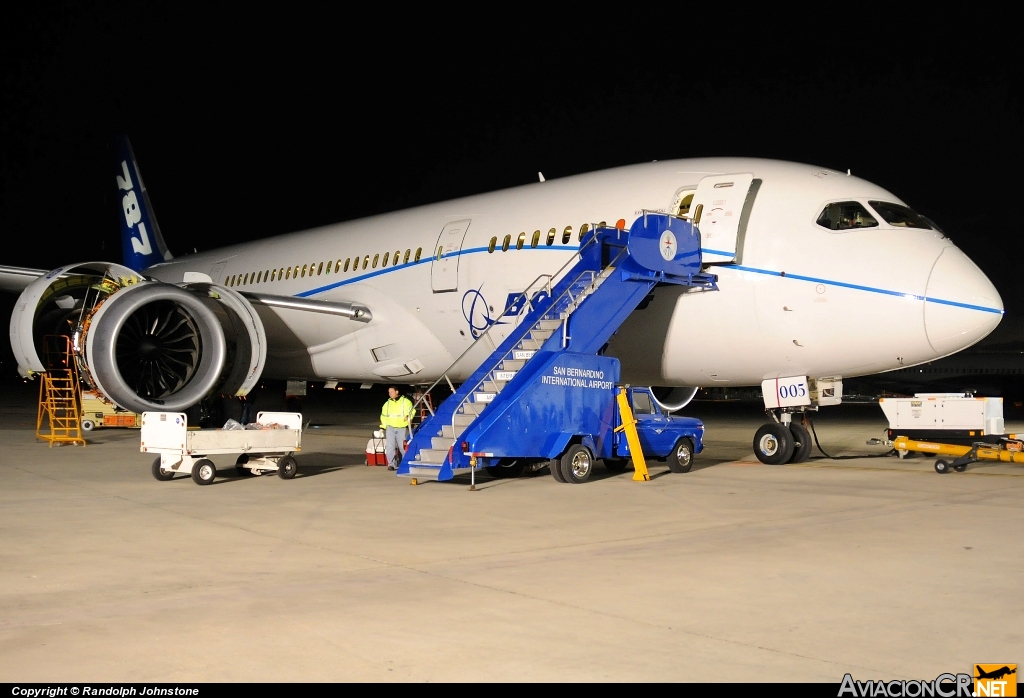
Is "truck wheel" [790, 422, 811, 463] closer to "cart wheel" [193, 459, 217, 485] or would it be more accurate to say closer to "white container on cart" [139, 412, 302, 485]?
"white container on cart" [139, 412, 302, 485]

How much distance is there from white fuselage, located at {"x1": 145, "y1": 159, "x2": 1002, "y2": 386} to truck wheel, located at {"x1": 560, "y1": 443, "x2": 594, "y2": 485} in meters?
1.99

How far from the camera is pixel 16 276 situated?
16.3 metres

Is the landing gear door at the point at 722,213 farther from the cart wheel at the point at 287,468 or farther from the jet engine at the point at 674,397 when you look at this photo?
the cart wheel at the point at 287,468

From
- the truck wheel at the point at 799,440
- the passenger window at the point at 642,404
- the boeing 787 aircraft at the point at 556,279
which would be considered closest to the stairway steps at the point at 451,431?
the boeing 787 aircraft at the point at 556,279

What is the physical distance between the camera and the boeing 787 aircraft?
35.3 ft

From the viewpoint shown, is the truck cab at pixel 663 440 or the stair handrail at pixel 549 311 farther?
the truck cab at pixel 663 440

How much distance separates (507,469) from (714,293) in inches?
121

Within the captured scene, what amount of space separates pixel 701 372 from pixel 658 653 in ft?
26.6

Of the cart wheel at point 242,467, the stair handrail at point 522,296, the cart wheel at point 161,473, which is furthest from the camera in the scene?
the stair handrail at point 522,296

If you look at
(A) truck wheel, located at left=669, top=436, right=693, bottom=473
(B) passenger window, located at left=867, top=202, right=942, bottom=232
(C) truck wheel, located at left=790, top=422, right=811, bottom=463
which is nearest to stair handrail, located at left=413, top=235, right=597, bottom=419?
(A) truck wheel, located at left=669, top=436, right=693, bottom=473

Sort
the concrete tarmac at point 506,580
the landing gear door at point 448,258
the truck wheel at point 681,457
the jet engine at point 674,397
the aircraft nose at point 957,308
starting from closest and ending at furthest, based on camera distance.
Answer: the concrete tarmac at point 506,580 < the aircraft nose at point 957,308 < the truck wheel at point 681,457 < the landing gear door at point 448,258 < the jet engine at point 674,397

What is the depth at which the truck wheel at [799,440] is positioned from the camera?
12.4 metres

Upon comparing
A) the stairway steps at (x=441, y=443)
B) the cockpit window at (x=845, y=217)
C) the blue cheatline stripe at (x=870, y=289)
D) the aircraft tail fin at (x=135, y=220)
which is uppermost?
the aircraft tail fin at (x=135, y=220)

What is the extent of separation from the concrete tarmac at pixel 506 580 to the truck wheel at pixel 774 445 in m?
1.91
